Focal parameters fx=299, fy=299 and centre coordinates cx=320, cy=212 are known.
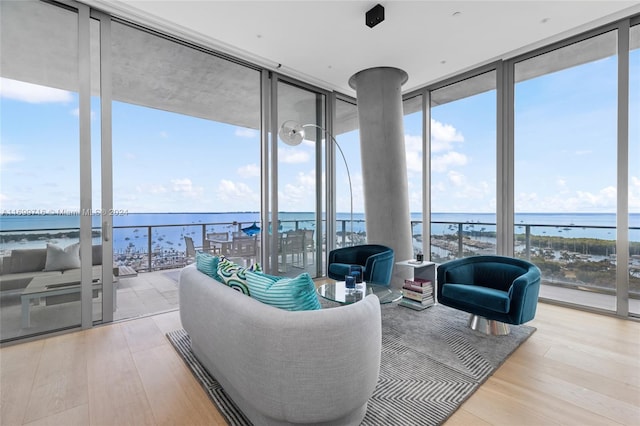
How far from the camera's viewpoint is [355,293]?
8.99ft

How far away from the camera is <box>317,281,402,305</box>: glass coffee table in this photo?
264 centimetres

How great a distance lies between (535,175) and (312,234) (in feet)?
10.6

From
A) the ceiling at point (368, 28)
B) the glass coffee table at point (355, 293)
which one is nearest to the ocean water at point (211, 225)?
the glass coffee table at point (355, 293)

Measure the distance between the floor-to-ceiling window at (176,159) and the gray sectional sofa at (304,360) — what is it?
2.52m

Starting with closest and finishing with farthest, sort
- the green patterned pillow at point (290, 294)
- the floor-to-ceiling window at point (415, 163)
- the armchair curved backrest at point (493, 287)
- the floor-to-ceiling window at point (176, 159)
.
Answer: the green patterned pillow at point (290, 294), the armchair curved backrest at point (493, 287), the floor-to-ceiling window at point (176, 159), the floor-to-ceiling window at point (415, 163)

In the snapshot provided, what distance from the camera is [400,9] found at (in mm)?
2943

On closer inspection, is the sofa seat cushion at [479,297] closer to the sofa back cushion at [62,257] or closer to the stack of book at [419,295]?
the stack of book at [419,295]

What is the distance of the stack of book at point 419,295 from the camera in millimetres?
3475

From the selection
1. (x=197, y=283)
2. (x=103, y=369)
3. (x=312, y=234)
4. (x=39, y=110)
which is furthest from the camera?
(x=312, y=234)

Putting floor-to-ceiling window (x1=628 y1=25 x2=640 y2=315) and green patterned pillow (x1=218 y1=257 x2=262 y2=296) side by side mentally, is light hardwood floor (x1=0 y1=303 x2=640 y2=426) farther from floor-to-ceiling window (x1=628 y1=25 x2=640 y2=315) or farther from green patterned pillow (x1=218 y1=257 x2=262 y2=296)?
green patterned pillow (x1=218 y1=257 x2=262 y2=296)

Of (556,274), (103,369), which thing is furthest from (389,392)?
(556,274)

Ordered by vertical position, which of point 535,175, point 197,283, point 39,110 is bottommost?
point 197,283

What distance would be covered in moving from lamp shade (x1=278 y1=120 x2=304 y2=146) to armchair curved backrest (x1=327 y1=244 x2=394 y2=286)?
5.55 ft

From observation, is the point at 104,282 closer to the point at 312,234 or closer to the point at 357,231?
the point at 312,234
